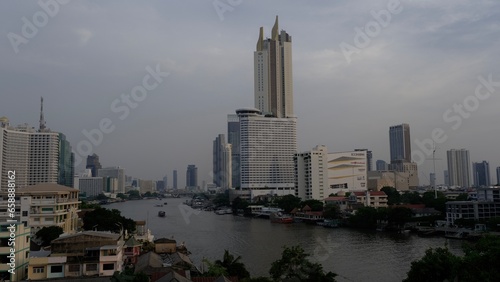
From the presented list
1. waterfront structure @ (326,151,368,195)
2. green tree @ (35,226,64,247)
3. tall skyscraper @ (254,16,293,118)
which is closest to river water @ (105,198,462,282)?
green tree @ (35,226,64,247)

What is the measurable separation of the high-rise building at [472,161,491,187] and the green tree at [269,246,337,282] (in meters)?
49.0

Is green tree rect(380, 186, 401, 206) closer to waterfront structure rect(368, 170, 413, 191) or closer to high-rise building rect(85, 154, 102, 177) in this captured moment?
waterfront structure rect(368, 170, 413, 191)

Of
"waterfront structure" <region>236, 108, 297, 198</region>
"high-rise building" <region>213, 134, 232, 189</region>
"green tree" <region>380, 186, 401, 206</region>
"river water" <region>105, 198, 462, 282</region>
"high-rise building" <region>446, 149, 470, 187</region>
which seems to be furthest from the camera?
"high-rise building" <region>213, 134, 232, 189</region>

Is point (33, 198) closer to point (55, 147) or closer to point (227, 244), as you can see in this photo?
point (227, 244)

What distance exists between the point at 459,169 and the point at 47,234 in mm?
48719

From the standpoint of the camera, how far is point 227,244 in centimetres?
1418

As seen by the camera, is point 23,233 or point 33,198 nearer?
point 23,233

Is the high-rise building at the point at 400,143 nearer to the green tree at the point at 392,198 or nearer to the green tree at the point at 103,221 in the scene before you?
the green tree at the point at 392,198

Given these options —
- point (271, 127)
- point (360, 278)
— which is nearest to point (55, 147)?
point (271, 127)

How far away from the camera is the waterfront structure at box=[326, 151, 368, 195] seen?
31.7 m

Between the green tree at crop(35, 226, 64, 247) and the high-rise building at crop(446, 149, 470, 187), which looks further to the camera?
the high-rise building at crop(446, 149, 470, 187)

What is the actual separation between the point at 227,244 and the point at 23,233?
7777 mm

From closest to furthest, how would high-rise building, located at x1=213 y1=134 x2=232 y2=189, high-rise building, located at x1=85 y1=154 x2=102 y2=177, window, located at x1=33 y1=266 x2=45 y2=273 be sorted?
window, located at x1=33 y1=266 x2=45 y2=273 < high-rise building, located at x1=213 y1=134 x2=232 y2=189 < high-rise building, located at x1=85 y1=154 x2=102 y2=177

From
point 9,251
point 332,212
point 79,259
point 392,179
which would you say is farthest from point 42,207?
point 392,179
